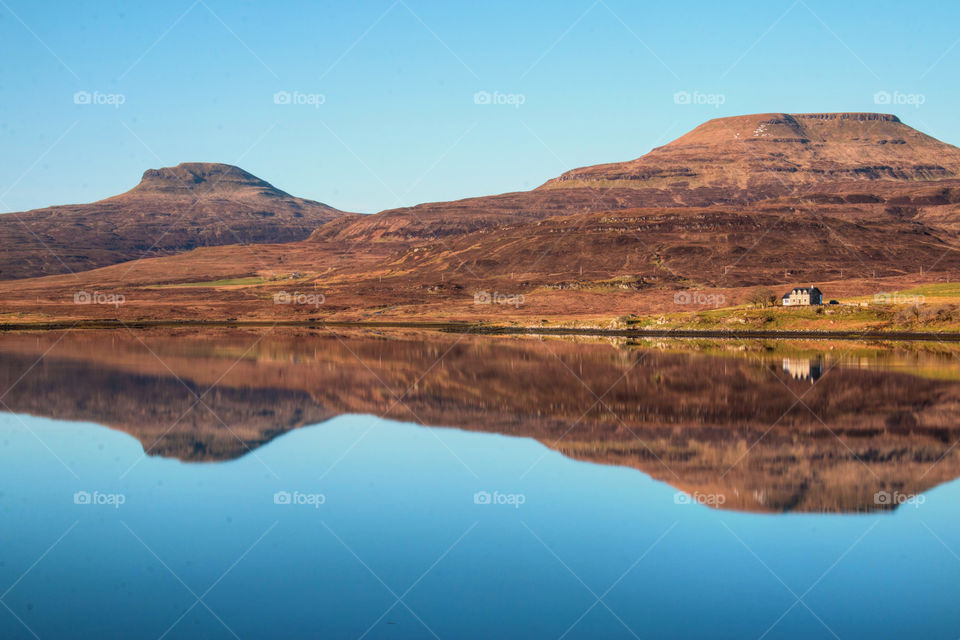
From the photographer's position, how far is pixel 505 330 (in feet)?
351

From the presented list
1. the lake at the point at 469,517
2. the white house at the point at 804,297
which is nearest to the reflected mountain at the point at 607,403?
the lake at the point at 469,517

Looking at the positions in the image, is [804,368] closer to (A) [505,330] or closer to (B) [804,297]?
(A) [505,330]

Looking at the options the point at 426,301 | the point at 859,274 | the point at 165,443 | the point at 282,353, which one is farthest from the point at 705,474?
the point at 859,274

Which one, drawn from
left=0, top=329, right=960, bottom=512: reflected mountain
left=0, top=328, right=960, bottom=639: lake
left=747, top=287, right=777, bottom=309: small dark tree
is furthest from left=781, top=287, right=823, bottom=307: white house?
left=0, top=328, right=960, bottom=639: lake

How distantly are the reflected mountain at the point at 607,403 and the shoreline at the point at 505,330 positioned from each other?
74.5 ft

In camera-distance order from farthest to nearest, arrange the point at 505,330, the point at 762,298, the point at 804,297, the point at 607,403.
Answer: the point at 762,298 < the point at 804,297 < the point at 505,330 < the point at 607,403

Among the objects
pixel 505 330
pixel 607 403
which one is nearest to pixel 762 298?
pixel 505 330

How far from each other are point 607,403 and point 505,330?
7085cm

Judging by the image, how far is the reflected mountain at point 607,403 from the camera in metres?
23.9

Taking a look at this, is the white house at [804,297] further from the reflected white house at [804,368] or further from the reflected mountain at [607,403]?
the reflected white house at [804,368]

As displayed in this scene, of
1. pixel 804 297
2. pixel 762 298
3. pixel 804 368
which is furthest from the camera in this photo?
pixel 762 298

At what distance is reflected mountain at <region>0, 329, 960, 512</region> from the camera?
23922 millimetres

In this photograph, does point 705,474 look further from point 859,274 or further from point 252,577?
point 859,274

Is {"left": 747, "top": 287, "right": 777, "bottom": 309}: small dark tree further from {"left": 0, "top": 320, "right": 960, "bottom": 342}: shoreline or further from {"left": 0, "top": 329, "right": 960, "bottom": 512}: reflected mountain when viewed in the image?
{"left": 0, "top": 329, "right": 960, "bottom": 512}: reflected mountain
